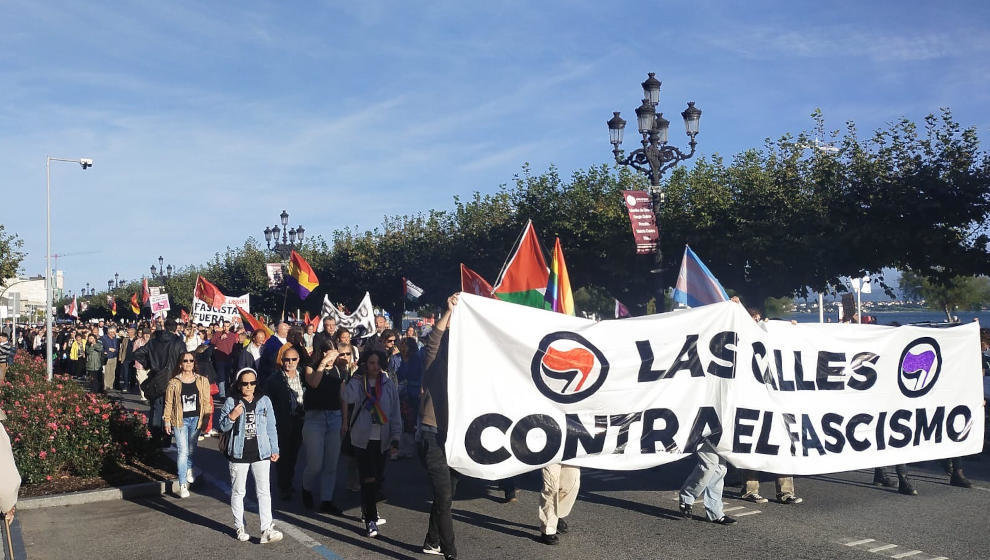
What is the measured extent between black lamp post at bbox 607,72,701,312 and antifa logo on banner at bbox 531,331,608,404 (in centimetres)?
916

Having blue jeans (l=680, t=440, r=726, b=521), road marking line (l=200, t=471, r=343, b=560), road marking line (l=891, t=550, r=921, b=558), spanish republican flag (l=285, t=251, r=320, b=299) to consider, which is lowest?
road marking line (l=891, t=550, r=921, b=558)

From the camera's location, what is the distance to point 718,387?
766cm

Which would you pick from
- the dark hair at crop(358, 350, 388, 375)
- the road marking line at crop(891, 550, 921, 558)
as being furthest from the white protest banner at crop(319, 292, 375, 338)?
the road marking line at crop(891, 550, 921, 558)

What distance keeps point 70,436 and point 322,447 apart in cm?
Answer: 316

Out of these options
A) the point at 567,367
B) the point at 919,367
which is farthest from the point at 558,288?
the point at 919,367

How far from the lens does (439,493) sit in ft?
21.3

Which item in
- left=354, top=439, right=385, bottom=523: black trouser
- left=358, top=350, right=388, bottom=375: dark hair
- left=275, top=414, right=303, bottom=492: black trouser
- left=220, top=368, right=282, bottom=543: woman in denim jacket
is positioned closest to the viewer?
left=220, top=368, right=282, bottom=543: woman in denim jacket

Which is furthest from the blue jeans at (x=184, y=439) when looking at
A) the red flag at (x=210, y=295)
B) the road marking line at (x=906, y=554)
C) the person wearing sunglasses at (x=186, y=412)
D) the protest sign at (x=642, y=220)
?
the red flag at (x=210, y=295)

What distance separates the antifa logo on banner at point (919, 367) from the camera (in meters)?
8.84

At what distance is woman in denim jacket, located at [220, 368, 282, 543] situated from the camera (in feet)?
23.2

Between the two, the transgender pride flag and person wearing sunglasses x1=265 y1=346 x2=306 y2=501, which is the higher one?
the transgender pride flag

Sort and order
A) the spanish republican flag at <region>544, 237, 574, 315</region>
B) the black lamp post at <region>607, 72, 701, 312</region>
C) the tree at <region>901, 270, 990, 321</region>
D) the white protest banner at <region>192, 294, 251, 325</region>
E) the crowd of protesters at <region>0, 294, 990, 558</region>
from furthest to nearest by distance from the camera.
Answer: the tree at <region>901, 270, 990, 321</region> < the white protest banner at <region>192, 294, 251, 325</region> < the black lamp post at <region>607, 72, 701, 312</region> < the spanish republican flag at <region>544, 237, 574, 315</region> < the crowd of protesters at <region>0, 294, 990, 558</region>

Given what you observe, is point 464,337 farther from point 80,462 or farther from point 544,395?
point 80,462

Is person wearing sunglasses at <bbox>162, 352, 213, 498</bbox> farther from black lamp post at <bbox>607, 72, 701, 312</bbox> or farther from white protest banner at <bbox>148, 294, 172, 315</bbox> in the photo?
white protest banner at <bbox>148, 294, 172, 315</bbox>
